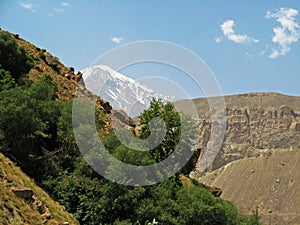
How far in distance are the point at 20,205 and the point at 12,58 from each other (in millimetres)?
38760

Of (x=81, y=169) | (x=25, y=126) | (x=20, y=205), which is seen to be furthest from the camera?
(x=81, y=169)

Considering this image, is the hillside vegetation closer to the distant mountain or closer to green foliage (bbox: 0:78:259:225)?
green foliage (bbox: 0:78:259:225)

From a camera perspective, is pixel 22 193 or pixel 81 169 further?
pixel 81 169

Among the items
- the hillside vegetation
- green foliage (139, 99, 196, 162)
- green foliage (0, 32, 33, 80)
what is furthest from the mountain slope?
green foliage (0, 32, 33, 80)

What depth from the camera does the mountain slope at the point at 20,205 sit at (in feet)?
78.0

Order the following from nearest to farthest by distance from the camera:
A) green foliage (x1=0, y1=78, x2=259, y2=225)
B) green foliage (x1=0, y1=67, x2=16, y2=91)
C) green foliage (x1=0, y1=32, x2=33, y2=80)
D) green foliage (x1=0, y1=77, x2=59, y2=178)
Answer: green foliage (x1=0, y1=78, x2=259, y2=225) → green foliage (x1=0, y1=77, x2=59, y2=178) → green foliage (x1=0, y1=67, x2=16, y2=91) → green foliage (x1=0, y1=32, x2=33, y2=80)

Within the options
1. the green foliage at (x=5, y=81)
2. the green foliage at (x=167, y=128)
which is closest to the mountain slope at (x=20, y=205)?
the green foliage at (x=5, y=81)

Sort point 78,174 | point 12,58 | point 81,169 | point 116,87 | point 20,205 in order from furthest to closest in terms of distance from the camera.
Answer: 1. point 12,58
2. point 81,169
3. point 78,174
4. point 116,87
5. point 20,205

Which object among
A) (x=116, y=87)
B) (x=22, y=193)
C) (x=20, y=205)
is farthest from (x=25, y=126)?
(x=20, y=205)

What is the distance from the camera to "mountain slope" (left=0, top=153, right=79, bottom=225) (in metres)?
23.8

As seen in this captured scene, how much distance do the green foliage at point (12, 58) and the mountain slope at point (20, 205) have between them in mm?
30779

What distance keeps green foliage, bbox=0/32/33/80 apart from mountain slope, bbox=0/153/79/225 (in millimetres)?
30779

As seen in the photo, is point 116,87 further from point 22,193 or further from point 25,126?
point 22,193

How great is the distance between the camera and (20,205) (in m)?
25.5
